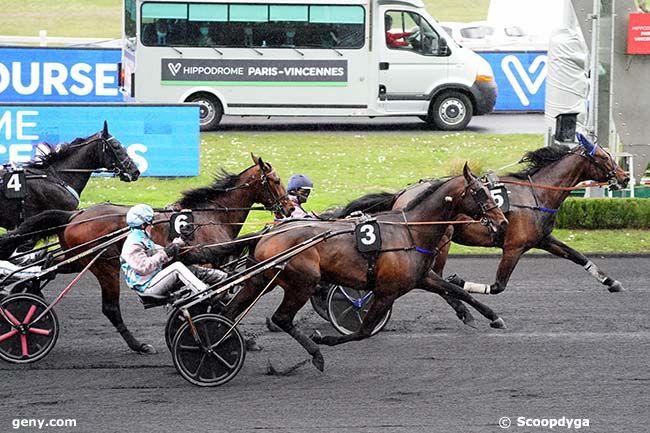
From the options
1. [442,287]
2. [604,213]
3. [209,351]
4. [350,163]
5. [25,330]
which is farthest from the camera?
[350,163]

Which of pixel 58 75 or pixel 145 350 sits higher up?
pixel 58 75

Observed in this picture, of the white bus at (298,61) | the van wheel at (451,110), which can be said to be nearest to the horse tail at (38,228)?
the white bus at (298,61)

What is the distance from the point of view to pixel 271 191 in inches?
401

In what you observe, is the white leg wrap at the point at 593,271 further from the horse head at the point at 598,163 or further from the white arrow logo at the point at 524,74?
the white arrow logo at the point at 524,74

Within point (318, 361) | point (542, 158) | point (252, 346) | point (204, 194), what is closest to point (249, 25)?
point (542, 158)

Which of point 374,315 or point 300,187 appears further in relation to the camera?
point 300,187

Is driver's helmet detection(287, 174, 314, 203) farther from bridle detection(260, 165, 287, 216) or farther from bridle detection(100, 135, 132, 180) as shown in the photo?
bridle detection(100, 135, 132, 180)

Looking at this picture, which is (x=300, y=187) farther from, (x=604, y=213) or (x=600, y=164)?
(x=604, y=213)

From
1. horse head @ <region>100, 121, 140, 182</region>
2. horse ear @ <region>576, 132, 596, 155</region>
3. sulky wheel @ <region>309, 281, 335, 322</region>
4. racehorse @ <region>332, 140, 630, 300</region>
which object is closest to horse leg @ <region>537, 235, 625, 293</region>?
racehorse @ <region>332, 140, 630, 300</region>

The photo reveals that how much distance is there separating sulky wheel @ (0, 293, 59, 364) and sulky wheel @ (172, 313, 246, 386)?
1162 millimetres

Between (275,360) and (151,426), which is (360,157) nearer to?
(275,360)

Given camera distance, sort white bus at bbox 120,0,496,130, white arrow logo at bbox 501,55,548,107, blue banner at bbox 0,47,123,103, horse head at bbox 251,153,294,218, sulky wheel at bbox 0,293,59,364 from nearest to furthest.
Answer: sulky wheel at bbox 0,293,59,364 → horse head at bbox 251,153,294,218 → white bus at bbox 120,0,496,130 → blue banner at bbox 0,47,123,103 → white arrow logo at bbox 501,55,548,107

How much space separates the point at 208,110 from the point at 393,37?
3553 mm

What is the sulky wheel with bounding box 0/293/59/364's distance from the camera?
924 centimetres
